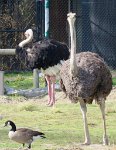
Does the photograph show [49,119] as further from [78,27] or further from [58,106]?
[78,27]

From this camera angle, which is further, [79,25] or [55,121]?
[79,25]

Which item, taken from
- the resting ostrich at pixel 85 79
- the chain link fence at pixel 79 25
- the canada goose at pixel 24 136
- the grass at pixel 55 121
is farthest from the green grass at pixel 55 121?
the chain link fence at pixel 79 25

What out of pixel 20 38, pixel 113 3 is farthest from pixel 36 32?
pixel 113 3

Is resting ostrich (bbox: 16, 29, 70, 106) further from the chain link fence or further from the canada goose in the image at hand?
the canada goose

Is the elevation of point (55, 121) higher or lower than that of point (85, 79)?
lower

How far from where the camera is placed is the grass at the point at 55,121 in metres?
9.89

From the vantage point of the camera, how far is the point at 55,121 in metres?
12.0

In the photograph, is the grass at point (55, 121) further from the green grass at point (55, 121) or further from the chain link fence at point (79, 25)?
the chain link fence at point (79, 25)

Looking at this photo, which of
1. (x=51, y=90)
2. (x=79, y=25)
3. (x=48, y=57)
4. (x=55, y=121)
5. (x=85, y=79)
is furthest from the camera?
(x=79, y=25)

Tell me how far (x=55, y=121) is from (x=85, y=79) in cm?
255

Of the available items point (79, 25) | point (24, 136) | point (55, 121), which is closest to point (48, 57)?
point (55, 121)

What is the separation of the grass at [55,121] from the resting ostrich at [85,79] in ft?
1.94

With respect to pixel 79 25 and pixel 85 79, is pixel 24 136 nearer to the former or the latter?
pixel 85 79

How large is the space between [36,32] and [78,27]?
2021 millimetres
